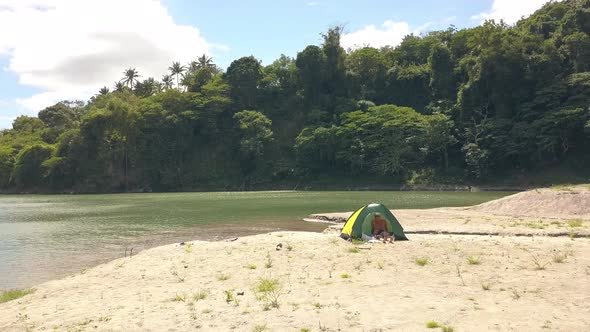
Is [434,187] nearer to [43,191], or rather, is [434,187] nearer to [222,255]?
[222,255]

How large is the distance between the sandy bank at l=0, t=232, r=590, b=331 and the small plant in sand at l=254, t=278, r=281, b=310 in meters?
0.05

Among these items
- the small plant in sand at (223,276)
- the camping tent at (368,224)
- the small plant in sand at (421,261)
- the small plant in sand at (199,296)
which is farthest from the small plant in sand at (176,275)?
the camping tent at (368,224)

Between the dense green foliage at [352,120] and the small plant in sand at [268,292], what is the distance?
58449 millimetres

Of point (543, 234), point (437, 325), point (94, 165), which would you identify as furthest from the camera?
point (94, 165)

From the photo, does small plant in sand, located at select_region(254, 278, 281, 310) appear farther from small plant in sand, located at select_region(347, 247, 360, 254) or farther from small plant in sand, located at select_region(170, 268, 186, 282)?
small plant in sand, located at select_region(347, 247, 360, 254)

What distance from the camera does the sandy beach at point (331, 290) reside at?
24.0ft

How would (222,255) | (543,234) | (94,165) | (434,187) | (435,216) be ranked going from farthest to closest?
(94,165) < (434,187) < (435,216) < (543,234) < (222,255)

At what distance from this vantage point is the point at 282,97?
302 feet

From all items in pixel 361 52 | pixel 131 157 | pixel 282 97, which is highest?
pixel 361 52

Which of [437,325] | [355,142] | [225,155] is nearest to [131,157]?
[225,155]

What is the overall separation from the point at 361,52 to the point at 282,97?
19.2 m

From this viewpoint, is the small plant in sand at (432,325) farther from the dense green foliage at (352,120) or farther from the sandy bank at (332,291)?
the dense green foliage at (352,120)

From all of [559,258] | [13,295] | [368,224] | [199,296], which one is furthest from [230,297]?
[368,224]

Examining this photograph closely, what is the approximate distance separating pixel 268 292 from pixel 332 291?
1.39 metres
